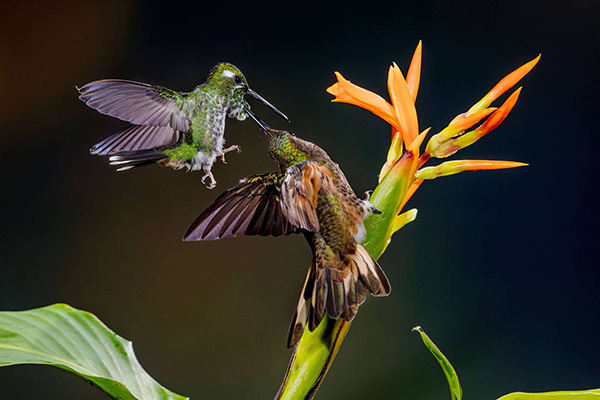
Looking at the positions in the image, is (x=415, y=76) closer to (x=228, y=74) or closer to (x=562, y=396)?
(x=228, y=74)

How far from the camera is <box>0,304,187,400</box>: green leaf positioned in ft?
1.43

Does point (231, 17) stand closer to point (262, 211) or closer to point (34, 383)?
point (262, 211)

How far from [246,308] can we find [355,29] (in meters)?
0.44

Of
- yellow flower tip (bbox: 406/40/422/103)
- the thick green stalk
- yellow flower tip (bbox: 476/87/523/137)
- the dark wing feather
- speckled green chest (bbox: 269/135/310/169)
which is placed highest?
the dark wing feather

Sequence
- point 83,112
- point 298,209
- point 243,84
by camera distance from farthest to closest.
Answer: point 83,112 → point 243,84 → point 298,209

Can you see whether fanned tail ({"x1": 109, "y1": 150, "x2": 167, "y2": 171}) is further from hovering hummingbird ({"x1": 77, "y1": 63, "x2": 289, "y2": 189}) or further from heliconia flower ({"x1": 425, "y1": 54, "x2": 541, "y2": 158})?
heliconia flower ({"x1": 425, "y1": 54, "x2": 541, "y2": 158})

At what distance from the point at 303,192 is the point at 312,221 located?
0.08 feet

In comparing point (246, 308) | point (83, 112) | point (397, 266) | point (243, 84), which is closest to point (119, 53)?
point (83, 112)

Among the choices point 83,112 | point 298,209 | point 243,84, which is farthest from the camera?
point 83,112

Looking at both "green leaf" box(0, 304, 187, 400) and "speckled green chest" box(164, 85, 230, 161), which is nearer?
"green leaf" box(0, 304, 187, 400)

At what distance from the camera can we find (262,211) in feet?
1.49

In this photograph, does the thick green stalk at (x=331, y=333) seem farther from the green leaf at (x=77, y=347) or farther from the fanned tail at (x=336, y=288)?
the green leaf at (x=77, y=347)

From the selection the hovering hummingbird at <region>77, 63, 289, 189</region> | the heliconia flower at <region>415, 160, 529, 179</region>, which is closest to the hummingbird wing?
the hovering hummingbird at <region>77, 63, 289, 189</region>

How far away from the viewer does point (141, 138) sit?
0.57 m
